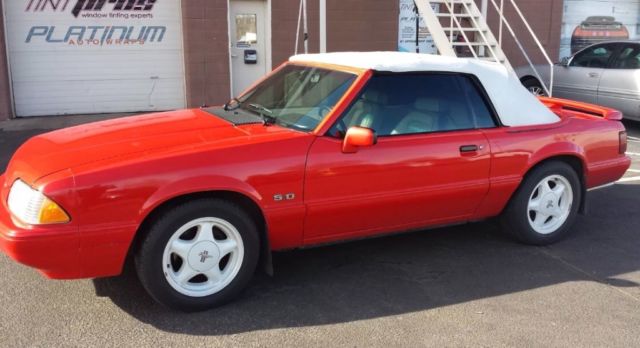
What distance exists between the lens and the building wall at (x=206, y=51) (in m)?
10.8

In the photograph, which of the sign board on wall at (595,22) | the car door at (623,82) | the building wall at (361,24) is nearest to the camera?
the car door at (623,82)

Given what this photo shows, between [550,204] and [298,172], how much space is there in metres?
2.23

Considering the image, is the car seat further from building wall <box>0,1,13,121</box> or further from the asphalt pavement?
building wall <box>0,1,13,121</box>

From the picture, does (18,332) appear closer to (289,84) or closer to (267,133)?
(267,133)

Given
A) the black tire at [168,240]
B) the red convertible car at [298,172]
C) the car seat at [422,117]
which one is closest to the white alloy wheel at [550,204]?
the red convertible car at [298,172]

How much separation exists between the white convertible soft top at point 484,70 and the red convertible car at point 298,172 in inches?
0.5

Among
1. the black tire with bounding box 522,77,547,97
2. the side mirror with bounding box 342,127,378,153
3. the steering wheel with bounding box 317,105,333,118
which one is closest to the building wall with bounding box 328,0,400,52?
the black tire with bounding box 522,77,547,97

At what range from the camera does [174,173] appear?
336 cm

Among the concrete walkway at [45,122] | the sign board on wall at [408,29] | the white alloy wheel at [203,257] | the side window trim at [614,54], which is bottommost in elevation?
the concrete walkway at [45,122]

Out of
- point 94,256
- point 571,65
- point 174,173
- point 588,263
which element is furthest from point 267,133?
point 571,65

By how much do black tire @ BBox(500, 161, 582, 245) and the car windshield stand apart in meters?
1.62

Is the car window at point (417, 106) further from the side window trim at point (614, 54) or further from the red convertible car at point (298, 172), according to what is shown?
the side window trim at point (614, 54)

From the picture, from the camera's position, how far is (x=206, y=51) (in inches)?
432

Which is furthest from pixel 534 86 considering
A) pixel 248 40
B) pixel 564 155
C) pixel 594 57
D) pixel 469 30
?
pixel 564 155
